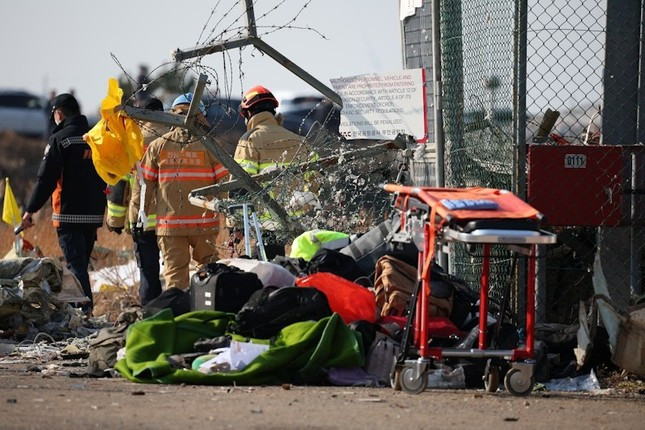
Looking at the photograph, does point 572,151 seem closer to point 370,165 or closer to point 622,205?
point 622,205

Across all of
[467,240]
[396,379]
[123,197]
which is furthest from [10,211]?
[467,240]

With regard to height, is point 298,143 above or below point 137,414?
above

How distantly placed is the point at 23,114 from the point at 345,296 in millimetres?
28736

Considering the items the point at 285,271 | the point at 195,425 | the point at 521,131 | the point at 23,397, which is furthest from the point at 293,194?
the point at 195,425

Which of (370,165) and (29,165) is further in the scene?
(29,165)

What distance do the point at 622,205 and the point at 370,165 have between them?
6.60 feet

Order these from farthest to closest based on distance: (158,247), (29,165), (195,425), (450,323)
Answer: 1. (29,165)
2. (158,247)
3. (450,323)
4. (195,425)

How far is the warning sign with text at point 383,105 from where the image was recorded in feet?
30.9

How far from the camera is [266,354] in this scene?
704 centimetres

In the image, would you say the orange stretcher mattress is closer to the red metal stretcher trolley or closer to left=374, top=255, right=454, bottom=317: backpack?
the red metal stretcher trolley

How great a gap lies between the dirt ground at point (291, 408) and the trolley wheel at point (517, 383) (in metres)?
0.04

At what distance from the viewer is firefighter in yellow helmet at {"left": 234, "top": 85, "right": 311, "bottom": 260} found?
10.3 metres

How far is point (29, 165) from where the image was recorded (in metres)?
29.2

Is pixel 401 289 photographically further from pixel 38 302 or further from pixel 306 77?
pixel 38 302
